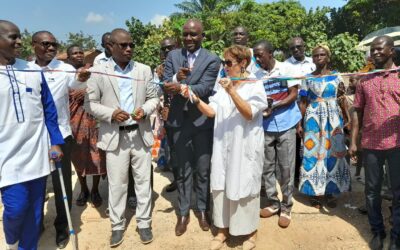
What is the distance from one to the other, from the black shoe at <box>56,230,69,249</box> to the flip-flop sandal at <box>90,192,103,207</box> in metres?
0.85

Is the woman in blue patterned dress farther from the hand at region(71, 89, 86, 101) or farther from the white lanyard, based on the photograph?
the white lanyard

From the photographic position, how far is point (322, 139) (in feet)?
14.4

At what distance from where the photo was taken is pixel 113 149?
3.56m

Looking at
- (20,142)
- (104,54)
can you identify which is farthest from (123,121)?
(104,54)

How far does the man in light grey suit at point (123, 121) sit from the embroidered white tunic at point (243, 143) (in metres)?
0.88

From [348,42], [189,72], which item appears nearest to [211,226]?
[189,72]

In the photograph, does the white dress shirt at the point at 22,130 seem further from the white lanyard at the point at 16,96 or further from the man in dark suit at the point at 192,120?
the man in dark suit at the point at 192,120

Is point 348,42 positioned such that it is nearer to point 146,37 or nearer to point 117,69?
point 117,69

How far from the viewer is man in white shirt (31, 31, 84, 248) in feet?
12.1

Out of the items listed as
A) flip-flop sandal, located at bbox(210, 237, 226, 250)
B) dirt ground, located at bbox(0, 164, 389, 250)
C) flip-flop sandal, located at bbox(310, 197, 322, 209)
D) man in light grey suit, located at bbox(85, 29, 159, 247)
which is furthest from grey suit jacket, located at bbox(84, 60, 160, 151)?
flip-flop sandal, located at bbox(310, 197, 322, 209)

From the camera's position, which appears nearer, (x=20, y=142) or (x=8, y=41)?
(x=8, y=41)

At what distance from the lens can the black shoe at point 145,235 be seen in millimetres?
3725

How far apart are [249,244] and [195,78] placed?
6.21 feet

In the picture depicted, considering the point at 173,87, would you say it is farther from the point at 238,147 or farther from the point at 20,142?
the point at 20,142
